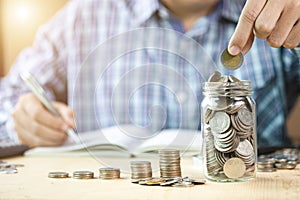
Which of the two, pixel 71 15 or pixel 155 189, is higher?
pixel 71 15

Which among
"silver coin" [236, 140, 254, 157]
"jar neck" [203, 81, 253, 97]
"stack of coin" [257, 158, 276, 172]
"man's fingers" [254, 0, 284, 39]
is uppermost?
"man's fingers" [254, 0, 284, 39]

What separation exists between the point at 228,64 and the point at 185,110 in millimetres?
235

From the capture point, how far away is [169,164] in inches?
41.3

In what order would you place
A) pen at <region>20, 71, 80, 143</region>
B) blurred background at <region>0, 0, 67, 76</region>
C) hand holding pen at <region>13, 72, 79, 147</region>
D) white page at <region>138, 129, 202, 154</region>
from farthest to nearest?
blurred background at <region>0, 0, 67, 76</region>, hand holding pen at <region>13, 72, 79, 147</region>, pen at <region>20, 71, 80, 143</region>, white page at <region>138, 129, 202, 154</region>

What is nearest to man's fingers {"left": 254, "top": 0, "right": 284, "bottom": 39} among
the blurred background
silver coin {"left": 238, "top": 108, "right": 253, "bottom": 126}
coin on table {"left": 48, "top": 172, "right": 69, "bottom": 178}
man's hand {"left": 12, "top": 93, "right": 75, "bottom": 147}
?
silver coin {"left": 238, "top": 108, "right": 253, "bottom": 126}

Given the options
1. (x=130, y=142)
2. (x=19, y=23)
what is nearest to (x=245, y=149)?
(x=130, y=142)

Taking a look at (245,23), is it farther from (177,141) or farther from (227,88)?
(177,141)

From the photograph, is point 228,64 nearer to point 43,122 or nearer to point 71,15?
point 43,122

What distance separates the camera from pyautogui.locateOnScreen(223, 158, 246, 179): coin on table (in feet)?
3.14

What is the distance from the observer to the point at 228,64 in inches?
41.5

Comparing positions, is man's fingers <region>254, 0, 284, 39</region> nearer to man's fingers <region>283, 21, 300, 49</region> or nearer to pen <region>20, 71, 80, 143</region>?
man's fingers <region>283, 21, 300, 49</region>

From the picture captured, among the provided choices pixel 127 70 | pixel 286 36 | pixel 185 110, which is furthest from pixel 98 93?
pixel 286 36

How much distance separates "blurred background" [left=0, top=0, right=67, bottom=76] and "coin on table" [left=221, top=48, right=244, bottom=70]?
1.32 meters

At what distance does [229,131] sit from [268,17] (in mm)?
204
